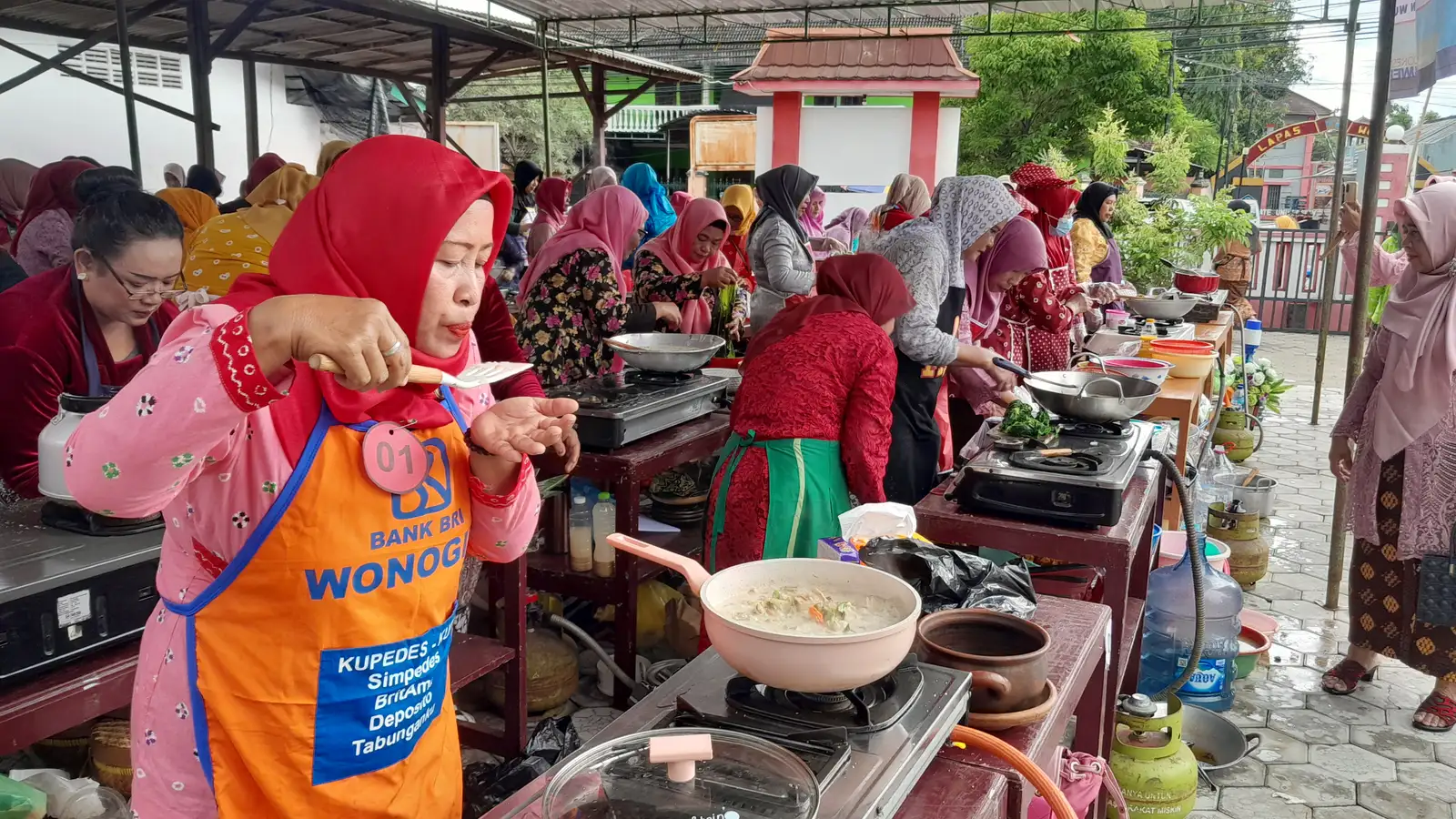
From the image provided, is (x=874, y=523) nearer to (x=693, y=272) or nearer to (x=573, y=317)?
Answer: (x=573, y=317)

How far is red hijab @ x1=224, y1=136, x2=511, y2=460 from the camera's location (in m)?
1.29

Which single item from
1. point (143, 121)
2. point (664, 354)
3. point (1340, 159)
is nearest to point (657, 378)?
Result: point (664, 354)

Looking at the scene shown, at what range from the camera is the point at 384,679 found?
1384mm

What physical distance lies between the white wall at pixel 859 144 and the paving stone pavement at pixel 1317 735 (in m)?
13.3

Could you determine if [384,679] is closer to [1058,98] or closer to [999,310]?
[999,310]

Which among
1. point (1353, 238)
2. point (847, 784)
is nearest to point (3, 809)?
point (847, 784)

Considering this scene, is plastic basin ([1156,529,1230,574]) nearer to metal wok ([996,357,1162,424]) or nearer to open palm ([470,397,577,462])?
metal wok ([996,357,1162,424])

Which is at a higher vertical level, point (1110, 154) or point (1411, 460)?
point (1110, 154)

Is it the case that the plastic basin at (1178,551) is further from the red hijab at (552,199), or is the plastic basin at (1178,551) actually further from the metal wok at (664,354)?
the red hijab at (552,199)

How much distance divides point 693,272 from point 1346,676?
366 centimetres

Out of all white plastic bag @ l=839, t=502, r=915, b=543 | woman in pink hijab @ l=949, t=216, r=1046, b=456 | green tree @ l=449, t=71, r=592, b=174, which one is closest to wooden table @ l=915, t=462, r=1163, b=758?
white plastic bag @ l=839, t=502, r=915, b=543

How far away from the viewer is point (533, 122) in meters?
23.5

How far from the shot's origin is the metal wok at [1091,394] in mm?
3016

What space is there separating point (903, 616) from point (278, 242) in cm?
100
